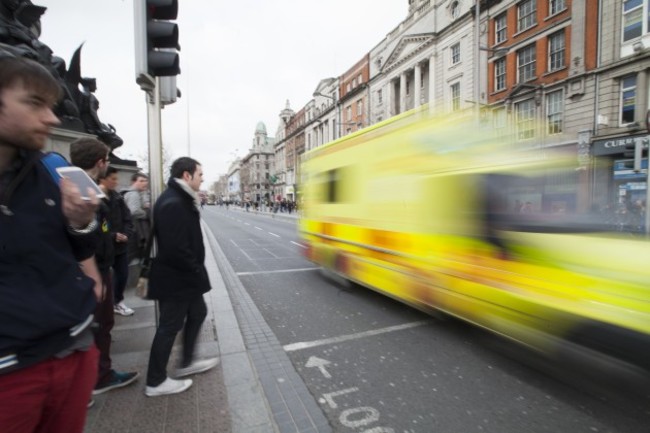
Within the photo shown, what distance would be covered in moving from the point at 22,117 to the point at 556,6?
86.7 feet

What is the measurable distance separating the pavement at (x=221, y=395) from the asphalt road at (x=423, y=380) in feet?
0.73

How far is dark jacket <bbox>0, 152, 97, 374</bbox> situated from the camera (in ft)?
3.81

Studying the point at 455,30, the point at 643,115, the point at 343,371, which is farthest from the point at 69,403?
the point at 455,30

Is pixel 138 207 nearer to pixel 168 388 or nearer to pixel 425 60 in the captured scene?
pixel 168 388

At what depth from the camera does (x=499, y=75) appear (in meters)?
24.3

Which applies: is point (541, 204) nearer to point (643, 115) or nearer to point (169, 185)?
point (169, 185)

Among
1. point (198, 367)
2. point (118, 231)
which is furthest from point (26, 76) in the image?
point (118, 231)

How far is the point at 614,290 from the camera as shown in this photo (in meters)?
2.82

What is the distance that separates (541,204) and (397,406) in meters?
2.66

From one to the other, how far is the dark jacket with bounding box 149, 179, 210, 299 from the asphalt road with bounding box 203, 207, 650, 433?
1.56 m

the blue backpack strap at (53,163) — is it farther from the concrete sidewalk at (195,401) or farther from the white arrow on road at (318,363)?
the white arrow on road at (318,363)

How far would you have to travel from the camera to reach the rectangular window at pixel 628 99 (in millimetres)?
17094

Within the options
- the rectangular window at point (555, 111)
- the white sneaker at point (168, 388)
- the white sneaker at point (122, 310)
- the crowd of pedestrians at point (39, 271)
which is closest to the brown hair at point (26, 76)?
the crowd of pedestrians at point (39, 271)

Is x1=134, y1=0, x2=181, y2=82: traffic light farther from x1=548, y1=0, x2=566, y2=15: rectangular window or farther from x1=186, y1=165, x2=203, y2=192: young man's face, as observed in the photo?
x1=548, y1=0, x2=566, y2=15: rectangular window
